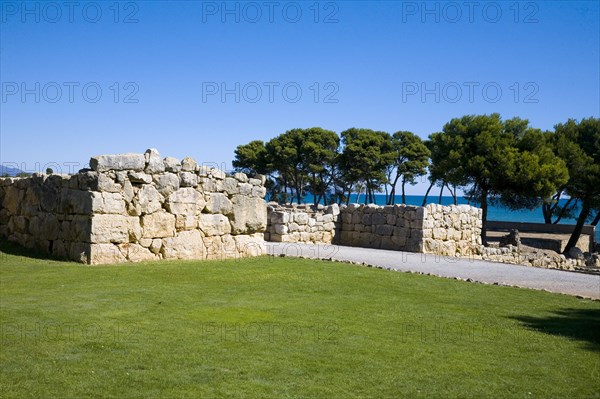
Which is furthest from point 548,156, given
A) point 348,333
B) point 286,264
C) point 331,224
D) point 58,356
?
point 58,356

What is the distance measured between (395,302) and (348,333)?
2.68 metres

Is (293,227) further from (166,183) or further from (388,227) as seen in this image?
(166,183)

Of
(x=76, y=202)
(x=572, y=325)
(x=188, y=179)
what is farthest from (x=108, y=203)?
(x=572, y=325)

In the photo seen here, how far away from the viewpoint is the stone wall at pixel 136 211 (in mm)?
12875

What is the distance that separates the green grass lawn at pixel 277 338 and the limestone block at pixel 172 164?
299cm

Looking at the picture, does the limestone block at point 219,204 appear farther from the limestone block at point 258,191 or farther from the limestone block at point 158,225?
the limestone block at point 158,225

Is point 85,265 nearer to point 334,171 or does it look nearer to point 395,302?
point 395,302

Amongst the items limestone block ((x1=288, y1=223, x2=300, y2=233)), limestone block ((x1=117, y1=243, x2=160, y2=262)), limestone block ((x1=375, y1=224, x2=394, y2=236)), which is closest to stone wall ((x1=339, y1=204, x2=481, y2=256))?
limestone block ((x1=375, y1=224, x2=394, y2=236))

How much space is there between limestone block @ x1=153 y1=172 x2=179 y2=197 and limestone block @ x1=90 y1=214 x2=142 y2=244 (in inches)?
38.4

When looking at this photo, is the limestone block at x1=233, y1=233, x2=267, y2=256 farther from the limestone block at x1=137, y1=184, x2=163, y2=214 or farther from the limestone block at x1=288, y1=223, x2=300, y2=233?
the limestone block at x1=288, y1=223, x2=300, y2=233

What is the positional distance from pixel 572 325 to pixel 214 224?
30.0 ft

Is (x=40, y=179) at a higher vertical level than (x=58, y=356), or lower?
higher

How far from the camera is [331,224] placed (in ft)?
76.0

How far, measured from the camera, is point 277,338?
7258 millimetres
